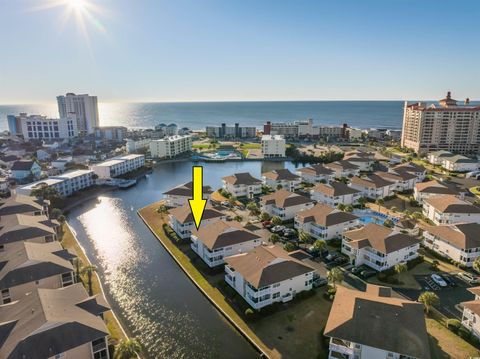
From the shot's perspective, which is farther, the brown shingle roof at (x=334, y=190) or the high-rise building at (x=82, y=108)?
the high-rise building at (x=82, y=108)

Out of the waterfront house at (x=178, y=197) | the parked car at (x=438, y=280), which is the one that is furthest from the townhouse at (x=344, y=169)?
the parked car at (x=438, y=280)

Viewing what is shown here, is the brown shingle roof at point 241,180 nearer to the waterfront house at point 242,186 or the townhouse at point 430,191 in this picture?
the waterfront house at point 242,186

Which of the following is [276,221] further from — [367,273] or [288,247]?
[367,273]

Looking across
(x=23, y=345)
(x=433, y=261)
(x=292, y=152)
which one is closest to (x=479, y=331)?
(x=433, y=261)

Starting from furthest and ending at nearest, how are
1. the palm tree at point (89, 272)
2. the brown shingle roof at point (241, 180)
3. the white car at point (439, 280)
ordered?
the brown shingle roof at point (241, 180) < the palm tree at point (89, 272) < the white car at point (439, 280)

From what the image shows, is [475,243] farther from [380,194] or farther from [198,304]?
[198,304]

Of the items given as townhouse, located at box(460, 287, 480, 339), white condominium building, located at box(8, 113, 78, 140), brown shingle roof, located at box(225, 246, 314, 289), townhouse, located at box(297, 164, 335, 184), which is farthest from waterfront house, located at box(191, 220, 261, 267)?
white condominium building, located at box(8, 113, 78, 140)

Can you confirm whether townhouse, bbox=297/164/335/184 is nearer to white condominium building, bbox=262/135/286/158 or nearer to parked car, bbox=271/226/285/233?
parked car, bbox=271/226/285/233
